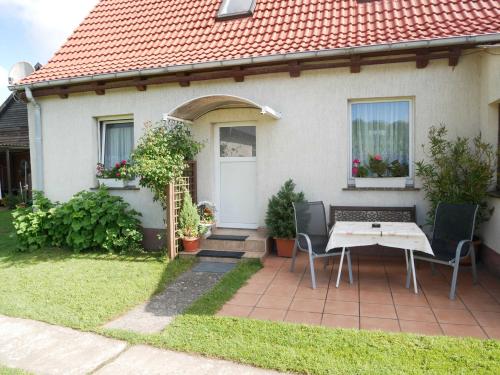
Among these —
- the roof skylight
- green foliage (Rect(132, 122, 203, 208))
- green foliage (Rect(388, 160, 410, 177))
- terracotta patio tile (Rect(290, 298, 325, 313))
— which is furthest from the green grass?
the roof skylight

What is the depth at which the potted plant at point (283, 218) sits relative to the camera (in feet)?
21.2

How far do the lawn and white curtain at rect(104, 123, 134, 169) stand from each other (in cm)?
307

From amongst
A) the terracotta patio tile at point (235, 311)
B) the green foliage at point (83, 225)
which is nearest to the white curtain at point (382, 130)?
the terracotta patio tile at point (235, 311)

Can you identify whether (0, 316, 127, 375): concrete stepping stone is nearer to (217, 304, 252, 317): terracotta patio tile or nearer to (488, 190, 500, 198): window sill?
(217, 304, 252, 317): terracotta patio tile

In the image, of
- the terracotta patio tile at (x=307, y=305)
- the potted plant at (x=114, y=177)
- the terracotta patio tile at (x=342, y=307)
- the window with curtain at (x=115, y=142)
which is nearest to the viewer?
the terracotta patio tile at (x=342, y=307)

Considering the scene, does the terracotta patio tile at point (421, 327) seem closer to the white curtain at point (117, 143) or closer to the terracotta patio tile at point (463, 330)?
the terracotta patio tile at point (463, 330)

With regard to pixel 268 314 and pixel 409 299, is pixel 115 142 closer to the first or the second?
pixel 268 314

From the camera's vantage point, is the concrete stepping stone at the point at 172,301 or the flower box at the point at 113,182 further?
the flower box at the point at 113,182

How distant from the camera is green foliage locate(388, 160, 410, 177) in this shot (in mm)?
6430

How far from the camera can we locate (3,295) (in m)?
4.97

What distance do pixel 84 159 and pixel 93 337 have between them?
5216 mm

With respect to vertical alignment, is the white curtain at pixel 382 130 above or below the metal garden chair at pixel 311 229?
above

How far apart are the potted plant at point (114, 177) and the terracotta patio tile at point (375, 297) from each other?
5082mm

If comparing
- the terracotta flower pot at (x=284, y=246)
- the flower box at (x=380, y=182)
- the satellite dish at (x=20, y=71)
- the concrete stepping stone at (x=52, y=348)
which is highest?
the satellite dish at (x=20, y=71)
